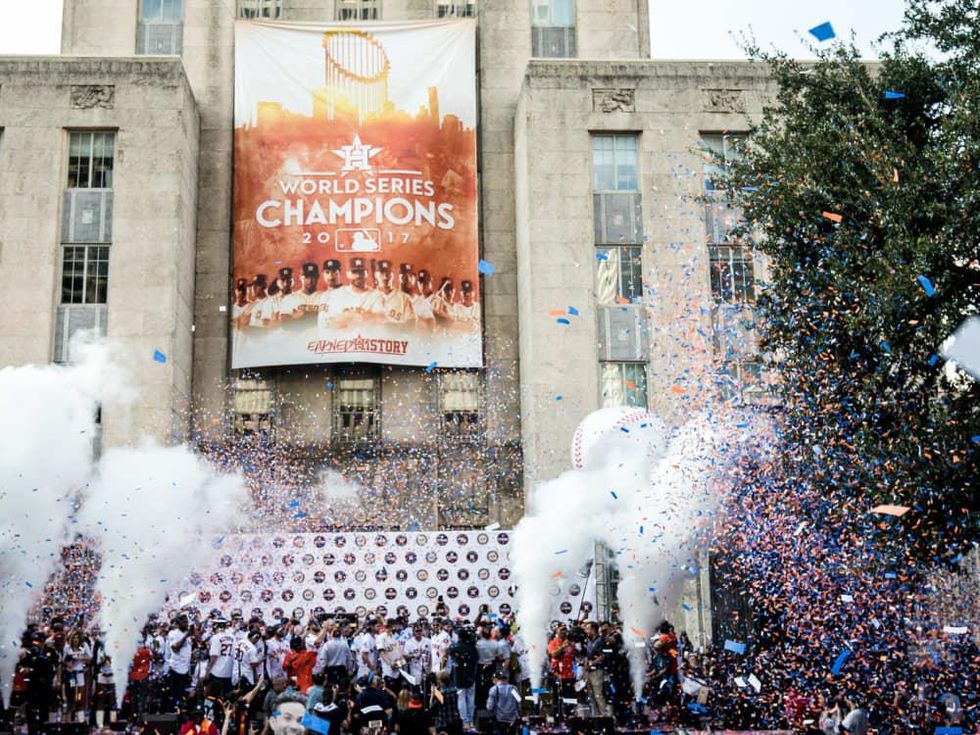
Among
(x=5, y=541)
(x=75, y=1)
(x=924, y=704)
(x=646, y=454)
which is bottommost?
(x=924, y=704)

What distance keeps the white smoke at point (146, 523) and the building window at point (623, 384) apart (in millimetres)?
10308

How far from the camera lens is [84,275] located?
107 ft

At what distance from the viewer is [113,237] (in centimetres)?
3247

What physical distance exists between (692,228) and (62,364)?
59.7 feet

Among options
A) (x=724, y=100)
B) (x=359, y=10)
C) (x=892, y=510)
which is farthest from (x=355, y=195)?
(x=892, y=510)

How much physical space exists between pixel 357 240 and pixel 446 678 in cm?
1735

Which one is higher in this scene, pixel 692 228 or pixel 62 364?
pixel 692 228

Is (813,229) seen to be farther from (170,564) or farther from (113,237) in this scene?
(113,237)

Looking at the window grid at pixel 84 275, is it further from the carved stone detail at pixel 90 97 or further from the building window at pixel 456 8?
the building window at pixel 456 8

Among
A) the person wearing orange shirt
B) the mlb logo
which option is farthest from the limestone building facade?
the person wearing orange shirt

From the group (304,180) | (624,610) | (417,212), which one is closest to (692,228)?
(417,212)

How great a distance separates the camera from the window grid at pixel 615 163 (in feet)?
111

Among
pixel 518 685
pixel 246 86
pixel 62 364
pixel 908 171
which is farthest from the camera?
pixel 246 86

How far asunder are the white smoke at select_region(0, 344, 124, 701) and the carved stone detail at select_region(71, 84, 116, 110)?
8.84 m
